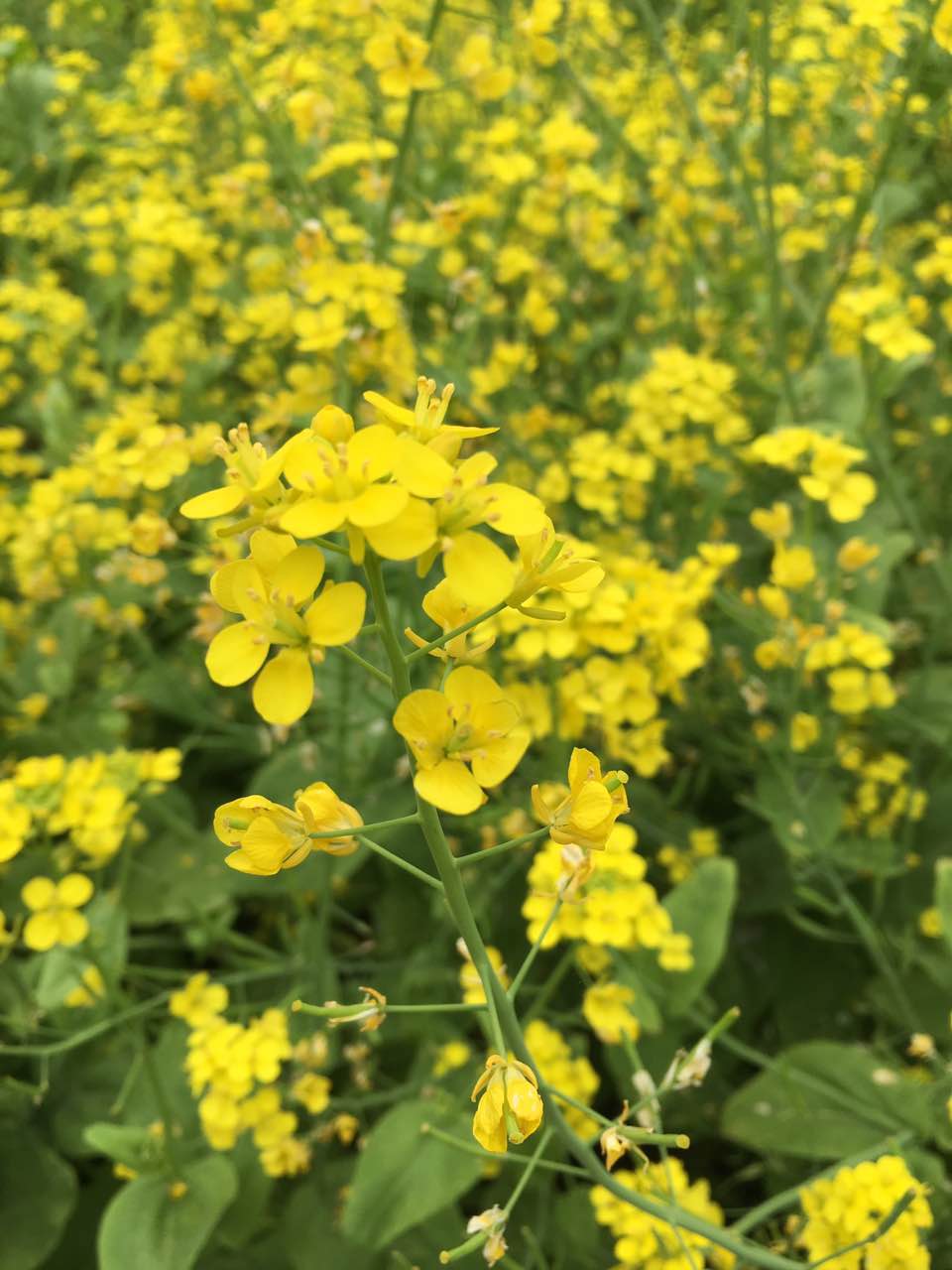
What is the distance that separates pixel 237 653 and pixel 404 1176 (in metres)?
1.01

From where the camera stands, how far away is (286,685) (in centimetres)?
76

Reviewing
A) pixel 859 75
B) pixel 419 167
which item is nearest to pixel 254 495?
pixel 859 75

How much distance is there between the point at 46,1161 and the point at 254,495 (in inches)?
61.1

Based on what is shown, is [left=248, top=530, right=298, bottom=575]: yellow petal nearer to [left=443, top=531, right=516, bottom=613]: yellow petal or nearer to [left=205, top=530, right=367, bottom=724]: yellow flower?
[left=205, top=530, right=367, bottom=724]: yellow flower

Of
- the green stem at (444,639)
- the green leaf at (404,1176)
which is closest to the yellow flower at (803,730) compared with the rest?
the green leaf at (404,1176)

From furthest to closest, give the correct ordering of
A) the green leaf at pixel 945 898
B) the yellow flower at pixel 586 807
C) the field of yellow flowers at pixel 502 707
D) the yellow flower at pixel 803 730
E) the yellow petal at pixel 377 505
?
the yellow flower at pixel 803 730, the green leaf at pixel 945 898, the field of yellow flowers at pixel 502 707, the yellow flower at pixel 586 807, the yellow petal at pixel 377 505

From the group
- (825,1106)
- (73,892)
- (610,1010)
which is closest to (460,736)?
(610,1010)

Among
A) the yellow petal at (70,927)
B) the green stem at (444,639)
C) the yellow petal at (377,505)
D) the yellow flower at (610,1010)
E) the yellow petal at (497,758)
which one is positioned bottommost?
the yellow petal at (70,927)

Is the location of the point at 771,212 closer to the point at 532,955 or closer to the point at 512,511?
the point at 512,511

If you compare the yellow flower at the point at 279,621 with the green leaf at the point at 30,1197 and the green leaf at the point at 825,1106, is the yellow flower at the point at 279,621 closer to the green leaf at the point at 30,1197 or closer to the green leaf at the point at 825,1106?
the green leaf at the point at 825,1106

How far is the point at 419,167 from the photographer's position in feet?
9.39

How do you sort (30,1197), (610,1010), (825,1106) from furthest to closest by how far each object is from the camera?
(30,1197)
(825,1106)
(610,1010)

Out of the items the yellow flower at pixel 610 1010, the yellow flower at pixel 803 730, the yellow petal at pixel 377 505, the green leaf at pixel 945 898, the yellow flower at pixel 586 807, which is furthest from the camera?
the yellow flower at pixel 803 730

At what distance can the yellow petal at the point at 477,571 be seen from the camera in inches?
28.1
